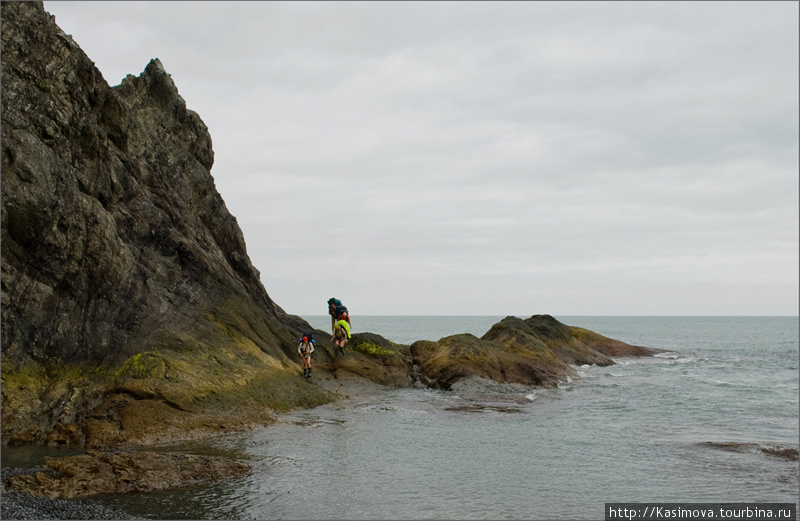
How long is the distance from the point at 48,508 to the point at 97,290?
10.8 m

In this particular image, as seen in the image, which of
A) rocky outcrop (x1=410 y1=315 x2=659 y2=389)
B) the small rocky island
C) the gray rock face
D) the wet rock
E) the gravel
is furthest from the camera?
rocky outcrop (x1=410 y1=315 x2=659 y2=389)

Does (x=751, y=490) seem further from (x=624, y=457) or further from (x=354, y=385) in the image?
(x=354, y=385)

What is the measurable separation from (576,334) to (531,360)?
22945 mm

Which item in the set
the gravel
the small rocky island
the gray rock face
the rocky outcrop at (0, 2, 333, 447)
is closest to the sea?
the gravel

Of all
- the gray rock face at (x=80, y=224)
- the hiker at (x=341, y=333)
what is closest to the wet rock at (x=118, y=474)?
the gray rock face at (x=80, y=224)

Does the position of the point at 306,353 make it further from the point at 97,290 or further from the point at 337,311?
the point at 97,290

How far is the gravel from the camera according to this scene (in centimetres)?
1138

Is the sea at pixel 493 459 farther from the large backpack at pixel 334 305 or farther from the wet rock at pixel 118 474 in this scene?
the large backpack at pixel 334 305

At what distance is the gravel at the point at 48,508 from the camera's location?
11383 mm

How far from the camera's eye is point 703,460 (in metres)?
18.3

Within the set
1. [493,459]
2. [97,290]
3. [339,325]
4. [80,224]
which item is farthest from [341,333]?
[493,459]

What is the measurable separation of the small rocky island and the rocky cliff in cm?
6

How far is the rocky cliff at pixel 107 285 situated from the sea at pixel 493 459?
2.21 metres

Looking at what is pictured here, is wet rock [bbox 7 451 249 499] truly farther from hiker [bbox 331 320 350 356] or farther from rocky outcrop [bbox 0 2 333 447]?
hiker [bbox 331 320 350 356]
